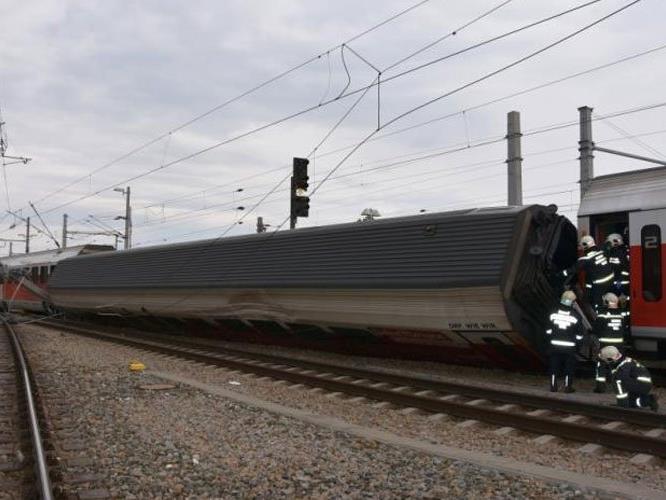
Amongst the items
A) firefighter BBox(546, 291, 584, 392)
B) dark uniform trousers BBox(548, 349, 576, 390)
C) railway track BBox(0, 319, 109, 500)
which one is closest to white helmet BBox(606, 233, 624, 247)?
firefighter BBox(546, 291, 584, 392)

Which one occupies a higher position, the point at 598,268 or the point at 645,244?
the point at 645,244

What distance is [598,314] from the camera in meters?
9.27

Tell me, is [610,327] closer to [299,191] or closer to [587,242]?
[587,242]

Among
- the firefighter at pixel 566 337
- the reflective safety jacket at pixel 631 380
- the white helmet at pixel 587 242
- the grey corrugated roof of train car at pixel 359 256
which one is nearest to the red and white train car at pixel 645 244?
the white helmet at pixel 587 242

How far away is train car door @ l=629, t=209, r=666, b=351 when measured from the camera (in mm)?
9258

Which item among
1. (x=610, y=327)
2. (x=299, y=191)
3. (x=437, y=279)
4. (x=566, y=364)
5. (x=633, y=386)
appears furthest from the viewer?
(x=299, y=191)

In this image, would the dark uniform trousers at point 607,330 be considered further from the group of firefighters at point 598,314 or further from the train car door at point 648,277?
the train car door at point 648,277

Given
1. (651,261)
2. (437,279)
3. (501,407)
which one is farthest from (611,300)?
(437,279)

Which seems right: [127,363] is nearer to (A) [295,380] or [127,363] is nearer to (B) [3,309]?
(A) [295,380]

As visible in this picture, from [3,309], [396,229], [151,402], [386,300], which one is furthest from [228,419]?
[3,309]

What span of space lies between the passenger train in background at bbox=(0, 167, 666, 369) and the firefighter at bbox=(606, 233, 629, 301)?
18 cm

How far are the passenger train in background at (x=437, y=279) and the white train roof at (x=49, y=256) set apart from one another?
43.7 ft

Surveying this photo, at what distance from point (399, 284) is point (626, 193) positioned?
3.84 m

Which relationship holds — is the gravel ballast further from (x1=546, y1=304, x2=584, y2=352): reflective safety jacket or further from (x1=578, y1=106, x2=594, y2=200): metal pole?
(x1=578, y1=106, x2=594, y2=200): metal pole
